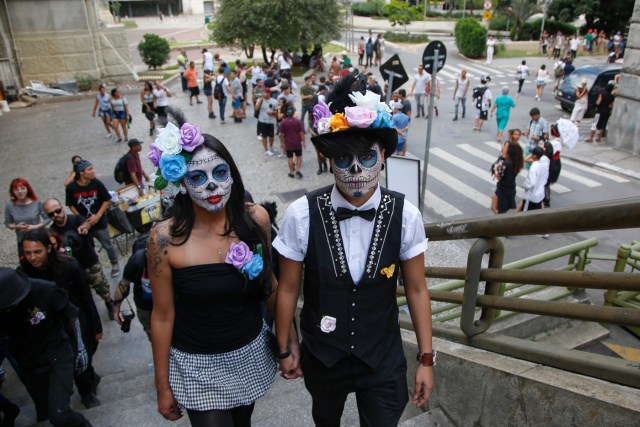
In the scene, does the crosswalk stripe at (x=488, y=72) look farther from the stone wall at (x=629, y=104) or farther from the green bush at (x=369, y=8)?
the green bush at (x=369, y=8)

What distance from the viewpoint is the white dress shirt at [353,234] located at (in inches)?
95.7

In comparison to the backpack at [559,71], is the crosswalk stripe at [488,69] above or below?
below

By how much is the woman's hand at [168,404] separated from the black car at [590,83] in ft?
59.7

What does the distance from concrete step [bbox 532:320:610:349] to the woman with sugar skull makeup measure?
3.81 meters

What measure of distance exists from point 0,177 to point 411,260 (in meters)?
12.7

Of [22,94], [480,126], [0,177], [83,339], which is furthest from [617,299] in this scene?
[22,94]

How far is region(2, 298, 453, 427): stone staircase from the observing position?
3.60m

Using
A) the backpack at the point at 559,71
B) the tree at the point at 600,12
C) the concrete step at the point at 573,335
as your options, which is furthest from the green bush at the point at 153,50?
the tree at the point at 600,12

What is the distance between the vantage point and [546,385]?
2576mm

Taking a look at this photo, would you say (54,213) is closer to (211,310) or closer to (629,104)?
(211,310)

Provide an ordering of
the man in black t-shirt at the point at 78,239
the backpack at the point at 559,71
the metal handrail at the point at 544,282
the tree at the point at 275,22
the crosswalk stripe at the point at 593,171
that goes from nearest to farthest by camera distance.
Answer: the metal handrail at the point at 544,282 < the man in black t-shirt at the point at 78,239 < the crosswalk stripe at the point at 593,171 < the backpack at the point at 559,71 < the tree at the point at 275,22

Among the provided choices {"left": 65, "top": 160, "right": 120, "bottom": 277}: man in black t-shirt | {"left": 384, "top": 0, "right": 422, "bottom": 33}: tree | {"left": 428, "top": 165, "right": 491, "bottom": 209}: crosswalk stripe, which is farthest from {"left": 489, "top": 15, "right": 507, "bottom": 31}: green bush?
{"left": 65, "top": 160, "right": 120, "bottom": 277}: man in black t-shirt

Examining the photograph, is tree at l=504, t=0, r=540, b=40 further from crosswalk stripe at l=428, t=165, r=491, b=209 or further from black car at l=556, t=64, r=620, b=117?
crosswalk stripe at l=428, t=165, r=491, b=209

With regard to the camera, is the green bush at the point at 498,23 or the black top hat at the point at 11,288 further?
the green bush at the point at 498,23
